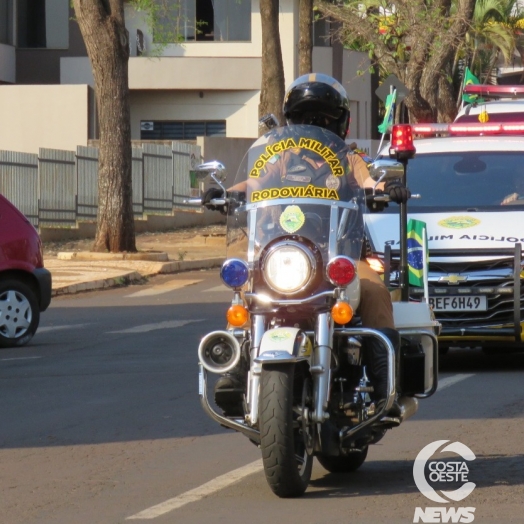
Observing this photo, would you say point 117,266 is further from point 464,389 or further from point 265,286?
point 265,286

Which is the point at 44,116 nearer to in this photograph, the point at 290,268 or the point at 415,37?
the point at 415,37

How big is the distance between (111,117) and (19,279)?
10.2 meters

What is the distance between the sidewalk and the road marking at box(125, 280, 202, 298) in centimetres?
63

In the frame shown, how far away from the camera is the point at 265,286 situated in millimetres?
6023

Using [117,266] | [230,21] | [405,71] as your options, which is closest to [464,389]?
[117,266]

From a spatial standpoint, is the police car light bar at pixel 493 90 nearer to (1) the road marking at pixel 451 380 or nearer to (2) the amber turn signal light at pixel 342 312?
(1) the road marking at pixel 451 380

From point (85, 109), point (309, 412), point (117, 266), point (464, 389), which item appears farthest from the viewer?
point (85, 109)

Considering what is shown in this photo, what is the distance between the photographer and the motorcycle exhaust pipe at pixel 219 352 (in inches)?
238

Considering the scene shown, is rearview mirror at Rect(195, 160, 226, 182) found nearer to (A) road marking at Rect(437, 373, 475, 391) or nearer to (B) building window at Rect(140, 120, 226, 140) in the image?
(A) road marking at Rect(437, 373, 475, 391)

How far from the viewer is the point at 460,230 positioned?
10.5m

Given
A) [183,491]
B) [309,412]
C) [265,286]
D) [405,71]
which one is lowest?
[183,491]

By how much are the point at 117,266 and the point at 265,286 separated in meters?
16.1

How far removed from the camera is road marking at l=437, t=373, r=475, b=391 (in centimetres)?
989

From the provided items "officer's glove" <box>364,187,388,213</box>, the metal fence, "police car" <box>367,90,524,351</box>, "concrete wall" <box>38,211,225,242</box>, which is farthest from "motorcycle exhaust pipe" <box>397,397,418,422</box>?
"concrete wall" <box>38,211,225,242</box>
